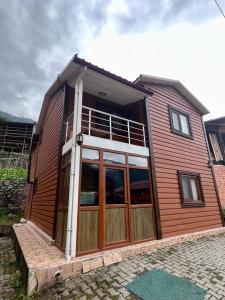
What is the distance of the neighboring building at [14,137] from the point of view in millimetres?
26469

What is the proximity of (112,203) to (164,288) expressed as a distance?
248cm

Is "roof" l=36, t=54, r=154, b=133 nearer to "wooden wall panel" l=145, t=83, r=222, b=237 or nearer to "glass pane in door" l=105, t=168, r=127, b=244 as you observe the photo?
"wooden wall panel" l=145, t=83, r=222, b=237

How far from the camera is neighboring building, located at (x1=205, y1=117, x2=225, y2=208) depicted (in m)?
10.8

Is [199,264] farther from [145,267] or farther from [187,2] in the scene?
[187,2]

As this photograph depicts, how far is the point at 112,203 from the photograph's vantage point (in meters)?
5.49

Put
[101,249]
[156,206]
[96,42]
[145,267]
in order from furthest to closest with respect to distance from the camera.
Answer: [96,42] < [156,206] < [101,249] < [145,267]

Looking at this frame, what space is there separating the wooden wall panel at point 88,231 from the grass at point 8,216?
8874 mm

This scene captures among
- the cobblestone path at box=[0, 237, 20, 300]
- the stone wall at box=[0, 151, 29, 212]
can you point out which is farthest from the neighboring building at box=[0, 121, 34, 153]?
the cobblestone path at box=[0, 237, 20, 300]

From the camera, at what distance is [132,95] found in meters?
7.78

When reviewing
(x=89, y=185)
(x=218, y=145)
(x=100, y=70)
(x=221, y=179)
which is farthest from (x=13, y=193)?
(x=218, y=145)

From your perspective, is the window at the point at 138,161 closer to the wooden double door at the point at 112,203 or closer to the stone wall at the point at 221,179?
the wooden double door at the point at 112,203

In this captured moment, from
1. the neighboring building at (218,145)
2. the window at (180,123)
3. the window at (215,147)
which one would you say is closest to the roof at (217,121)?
the neighboring building at (218,145)

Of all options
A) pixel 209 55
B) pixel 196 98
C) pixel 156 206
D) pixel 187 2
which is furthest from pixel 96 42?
pixel 156 206

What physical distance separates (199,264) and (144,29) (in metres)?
7.45
